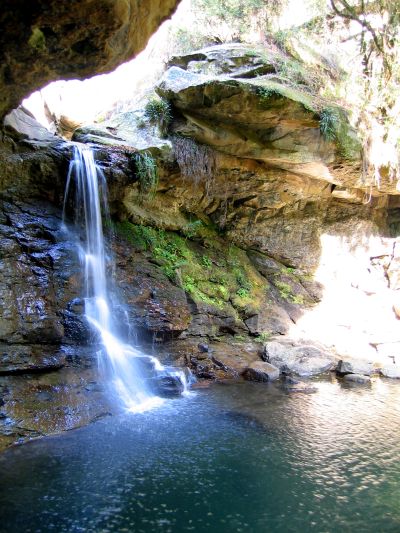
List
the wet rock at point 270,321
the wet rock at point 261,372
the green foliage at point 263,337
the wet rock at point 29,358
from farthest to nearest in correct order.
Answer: the wet rock at point 270,321, the green foliage at point 263,337, the wet rock at point 261,372, the wet rock at point 29,358

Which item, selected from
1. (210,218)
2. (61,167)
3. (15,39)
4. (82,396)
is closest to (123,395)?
(82,396)

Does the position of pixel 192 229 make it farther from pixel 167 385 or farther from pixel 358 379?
pixel 358 379

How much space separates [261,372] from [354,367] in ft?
7.53

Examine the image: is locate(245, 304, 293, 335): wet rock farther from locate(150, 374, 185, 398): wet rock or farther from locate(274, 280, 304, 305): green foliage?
locate(150, 374, 185, 398): wet rock

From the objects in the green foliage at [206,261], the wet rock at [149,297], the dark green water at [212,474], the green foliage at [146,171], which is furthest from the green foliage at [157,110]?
the dark green water at [212,474]

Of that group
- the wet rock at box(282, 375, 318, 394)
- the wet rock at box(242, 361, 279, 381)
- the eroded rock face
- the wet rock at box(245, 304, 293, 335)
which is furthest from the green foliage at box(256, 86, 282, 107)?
the wet rock at box(282, 375, 318, 394)

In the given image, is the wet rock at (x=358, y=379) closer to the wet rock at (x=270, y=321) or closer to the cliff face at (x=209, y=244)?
the cliff face at (x=209, y=244)

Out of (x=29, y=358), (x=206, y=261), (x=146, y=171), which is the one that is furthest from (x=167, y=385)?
(x=206, y=261)

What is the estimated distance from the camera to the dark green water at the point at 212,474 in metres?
3.75

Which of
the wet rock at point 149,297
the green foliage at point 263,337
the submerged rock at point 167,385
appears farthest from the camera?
the green foliage at point 263,337

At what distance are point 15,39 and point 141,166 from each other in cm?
526

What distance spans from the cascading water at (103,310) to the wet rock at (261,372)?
5.08ft

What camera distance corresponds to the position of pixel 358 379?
868 centimetres

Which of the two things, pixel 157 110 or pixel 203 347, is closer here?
pixel 203 347
